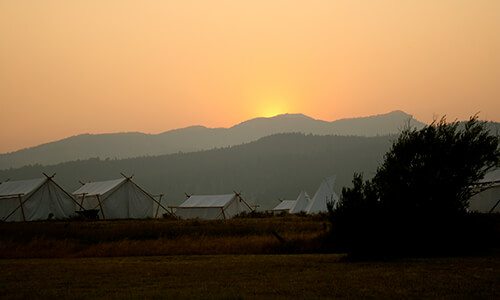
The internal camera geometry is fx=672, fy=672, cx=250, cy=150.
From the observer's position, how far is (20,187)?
5231cm

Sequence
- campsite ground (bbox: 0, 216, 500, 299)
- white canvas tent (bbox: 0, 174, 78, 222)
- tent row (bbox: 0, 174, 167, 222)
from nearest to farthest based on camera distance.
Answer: campsite ground (bbox: 0, 216, 500, 299) < white canvas tent (bbox: 0, 174, 78, 222) < tent row (bbox: 0, 174, 167, 222)

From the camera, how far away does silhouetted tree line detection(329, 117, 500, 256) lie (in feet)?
79.9

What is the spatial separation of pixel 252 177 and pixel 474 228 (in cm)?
15939

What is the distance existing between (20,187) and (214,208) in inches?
824

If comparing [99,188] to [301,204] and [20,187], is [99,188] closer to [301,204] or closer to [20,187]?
[20,187]

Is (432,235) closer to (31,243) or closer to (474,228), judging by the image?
(474,228)

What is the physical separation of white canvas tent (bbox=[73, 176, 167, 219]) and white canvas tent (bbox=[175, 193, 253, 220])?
9.10 metres

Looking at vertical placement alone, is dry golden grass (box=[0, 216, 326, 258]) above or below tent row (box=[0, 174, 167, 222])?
below

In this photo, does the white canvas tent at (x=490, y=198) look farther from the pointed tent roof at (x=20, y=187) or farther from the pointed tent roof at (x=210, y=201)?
the pointed tent roof at (x=20, y=187)

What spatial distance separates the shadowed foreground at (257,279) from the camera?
1391 cm

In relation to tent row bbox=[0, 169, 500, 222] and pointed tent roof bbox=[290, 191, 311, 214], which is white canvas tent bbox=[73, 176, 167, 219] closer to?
tent row bbox=[0, 169, 500, 222]

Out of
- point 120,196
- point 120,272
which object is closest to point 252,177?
point 120,196

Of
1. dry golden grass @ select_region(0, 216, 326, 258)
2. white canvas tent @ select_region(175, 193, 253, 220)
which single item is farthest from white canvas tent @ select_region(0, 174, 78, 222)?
white canvas tent @ select_region(175, 193, 253, 220)

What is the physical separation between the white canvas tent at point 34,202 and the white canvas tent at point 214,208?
16760 millimetres
